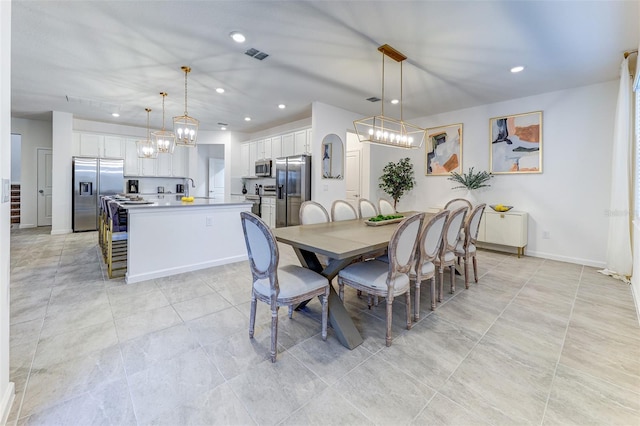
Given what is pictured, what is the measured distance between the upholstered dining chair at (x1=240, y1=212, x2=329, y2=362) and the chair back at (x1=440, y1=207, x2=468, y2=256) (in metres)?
1.40

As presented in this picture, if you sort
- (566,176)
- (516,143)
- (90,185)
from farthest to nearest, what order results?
(90,185) → (516,143) → (566,176)

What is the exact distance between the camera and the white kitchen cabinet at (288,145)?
6031mm

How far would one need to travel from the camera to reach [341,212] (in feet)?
11.3

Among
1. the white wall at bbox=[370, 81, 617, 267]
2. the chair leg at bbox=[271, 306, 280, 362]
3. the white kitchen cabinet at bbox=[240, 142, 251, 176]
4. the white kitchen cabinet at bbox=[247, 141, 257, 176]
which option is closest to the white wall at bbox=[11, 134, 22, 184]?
the white kitchen cabinet at bbox=[240, 142, 251, 176]

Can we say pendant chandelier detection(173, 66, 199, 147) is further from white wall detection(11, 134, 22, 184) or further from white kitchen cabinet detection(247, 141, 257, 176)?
white wall detection(11, 134, 22, 184)

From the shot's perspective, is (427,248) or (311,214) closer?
(427,248)

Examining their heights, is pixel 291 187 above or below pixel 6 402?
above

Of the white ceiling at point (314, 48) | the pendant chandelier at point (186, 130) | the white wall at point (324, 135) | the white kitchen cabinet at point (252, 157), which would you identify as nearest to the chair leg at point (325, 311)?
the white ceiling at point (314, 48)

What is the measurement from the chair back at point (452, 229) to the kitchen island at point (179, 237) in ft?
8.91

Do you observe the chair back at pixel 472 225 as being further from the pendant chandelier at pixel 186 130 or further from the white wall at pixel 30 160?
the white wall at pixel 30 160

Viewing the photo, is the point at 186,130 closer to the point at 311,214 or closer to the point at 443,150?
the point at 311,214

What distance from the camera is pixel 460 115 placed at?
17.4 feet

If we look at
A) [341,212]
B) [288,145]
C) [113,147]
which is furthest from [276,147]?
[113,147]

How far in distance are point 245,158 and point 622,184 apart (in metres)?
7.33
